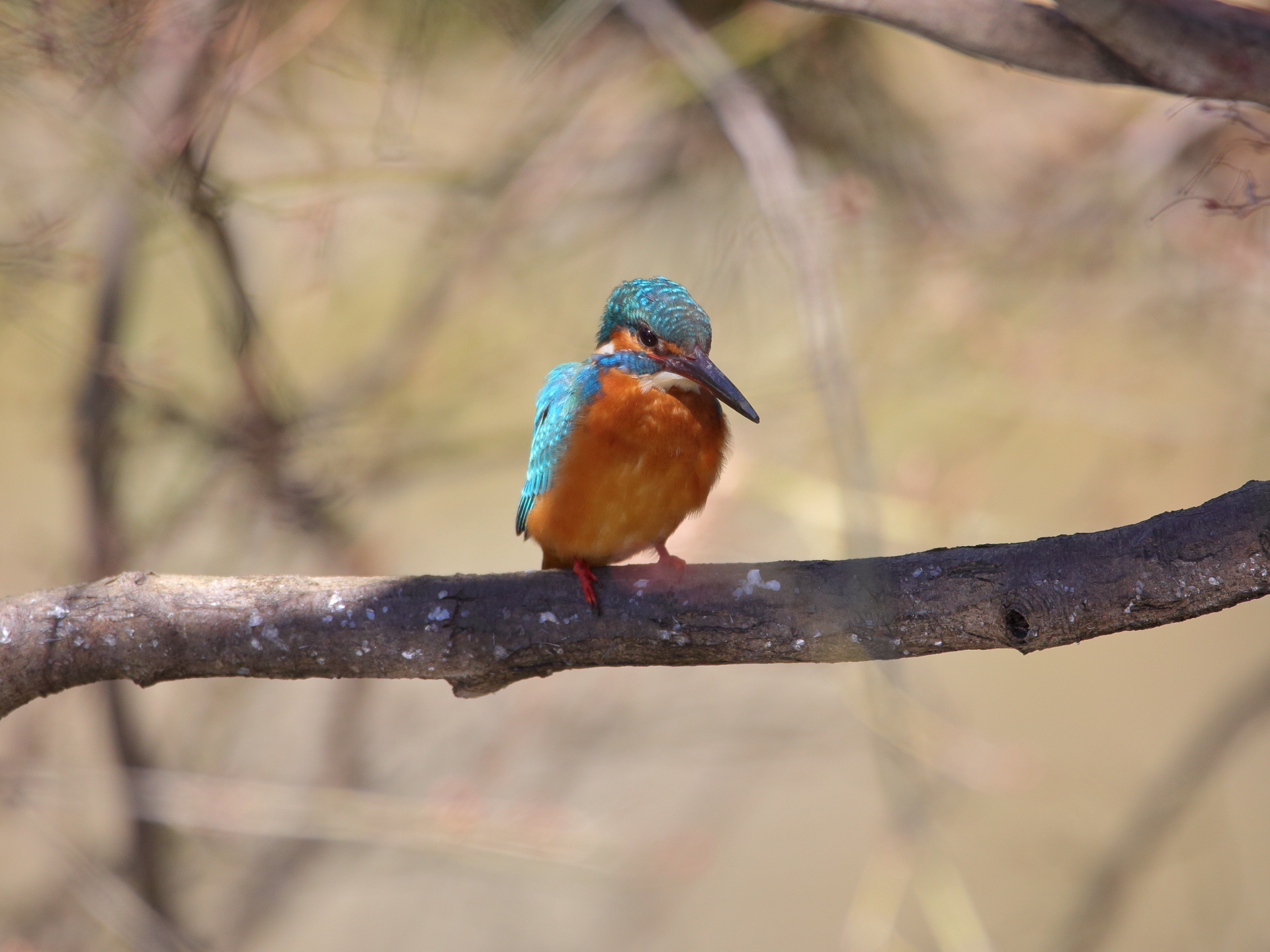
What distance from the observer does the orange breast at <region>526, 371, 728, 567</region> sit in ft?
5.50

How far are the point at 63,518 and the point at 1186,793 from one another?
4.03m

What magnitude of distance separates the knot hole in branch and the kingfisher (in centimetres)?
55

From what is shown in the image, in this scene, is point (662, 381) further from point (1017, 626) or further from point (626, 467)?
point (1017, 626)

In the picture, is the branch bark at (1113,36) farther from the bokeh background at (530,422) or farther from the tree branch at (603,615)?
the bokeh background at (530,422)

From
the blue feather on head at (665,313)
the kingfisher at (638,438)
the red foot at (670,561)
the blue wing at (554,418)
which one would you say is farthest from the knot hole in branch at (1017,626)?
the blue wing at (554,418)

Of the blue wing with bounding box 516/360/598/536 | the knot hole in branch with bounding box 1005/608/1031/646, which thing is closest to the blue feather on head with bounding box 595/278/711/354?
the blue wing with bounding box 516/360/598/536

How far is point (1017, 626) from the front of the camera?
1.28 metres

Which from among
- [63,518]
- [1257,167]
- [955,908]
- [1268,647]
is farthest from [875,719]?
[63,518]

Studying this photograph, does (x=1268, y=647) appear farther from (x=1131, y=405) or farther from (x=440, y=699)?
(x=440, y=699)

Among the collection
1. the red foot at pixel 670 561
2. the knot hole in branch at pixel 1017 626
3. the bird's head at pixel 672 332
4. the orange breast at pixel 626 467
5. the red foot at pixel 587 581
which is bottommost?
the knot hole in branch at pixel 1017 626

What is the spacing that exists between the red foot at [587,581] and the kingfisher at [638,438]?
0.07 metres

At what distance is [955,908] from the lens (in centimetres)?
221

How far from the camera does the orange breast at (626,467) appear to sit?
66.1 inches

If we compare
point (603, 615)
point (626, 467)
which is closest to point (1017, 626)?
point (603, 615)
